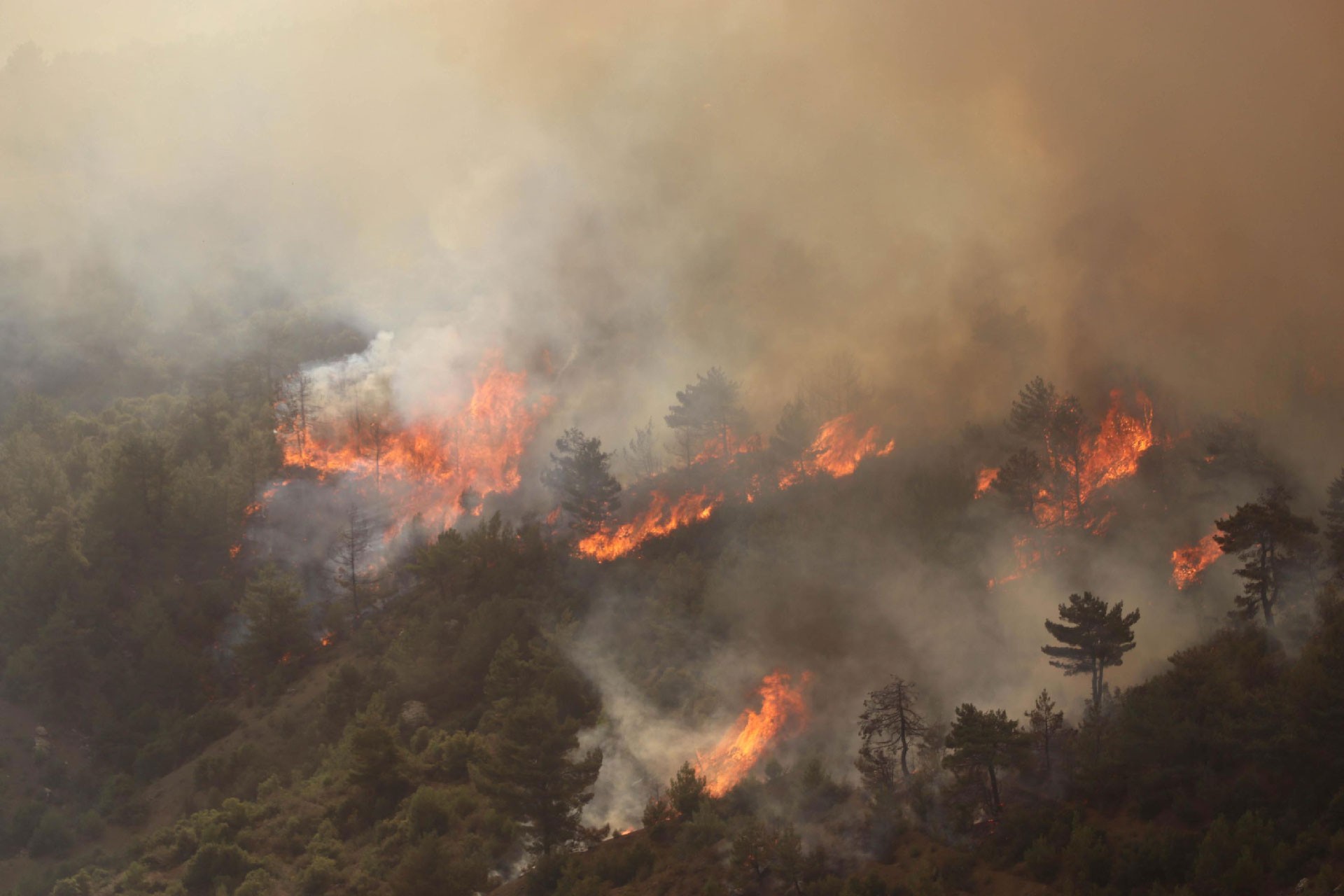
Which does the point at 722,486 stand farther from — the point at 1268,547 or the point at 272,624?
the point at 1268,547

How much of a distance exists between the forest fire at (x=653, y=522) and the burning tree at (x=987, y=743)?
31.2 meters

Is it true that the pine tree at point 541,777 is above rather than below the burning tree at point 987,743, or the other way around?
above

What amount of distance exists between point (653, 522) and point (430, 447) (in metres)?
21.3

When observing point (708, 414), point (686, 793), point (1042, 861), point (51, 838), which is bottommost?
point (1042, 861)

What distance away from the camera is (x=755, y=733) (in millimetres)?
45156

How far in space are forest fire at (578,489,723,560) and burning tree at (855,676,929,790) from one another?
25.6m

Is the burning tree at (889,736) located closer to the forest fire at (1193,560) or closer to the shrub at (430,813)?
the forest fire at (1193,560)

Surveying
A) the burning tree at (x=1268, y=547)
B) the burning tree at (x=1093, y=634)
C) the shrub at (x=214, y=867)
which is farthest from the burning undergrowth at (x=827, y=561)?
the shrub at (x=214, y=867)

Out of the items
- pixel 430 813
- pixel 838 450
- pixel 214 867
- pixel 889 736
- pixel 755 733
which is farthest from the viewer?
pixel 838 450

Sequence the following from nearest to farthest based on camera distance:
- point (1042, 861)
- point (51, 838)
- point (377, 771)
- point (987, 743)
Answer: point (1042, 861)
point (987, 743)
point (377, 771)
point (51, 838)

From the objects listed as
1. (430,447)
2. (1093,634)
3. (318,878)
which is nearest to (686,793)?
(318,878)

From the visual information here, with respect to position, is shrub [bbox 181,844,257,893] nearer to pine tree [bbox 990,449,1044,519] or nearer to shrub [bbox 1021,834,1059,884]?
shrub [bbox 1021,834,1059,884]

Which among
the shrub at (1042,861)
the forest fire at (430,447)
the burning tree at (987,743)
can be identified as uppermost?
the forest fire at (430,447)

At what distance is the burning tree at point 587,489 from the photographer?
210 ft
